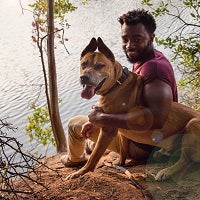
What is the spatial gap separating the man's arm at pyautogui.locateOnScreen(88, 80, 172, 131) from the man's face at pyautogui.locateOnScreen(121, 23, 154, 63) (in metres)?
0.50

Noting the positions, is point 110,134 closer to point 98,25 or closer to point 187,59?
point 187,59

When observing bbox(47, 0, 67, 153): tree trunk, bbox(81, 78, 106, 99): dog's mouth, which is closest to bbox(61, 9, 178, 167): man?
bbox(81, 78, 106, 99): dog's mouth

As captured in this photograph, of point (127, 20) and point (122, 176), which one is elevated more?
point (127, 20)

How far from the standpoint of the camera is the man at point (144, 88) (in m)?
3.28

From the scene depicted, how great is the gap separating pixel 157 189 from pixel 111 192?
0.47m

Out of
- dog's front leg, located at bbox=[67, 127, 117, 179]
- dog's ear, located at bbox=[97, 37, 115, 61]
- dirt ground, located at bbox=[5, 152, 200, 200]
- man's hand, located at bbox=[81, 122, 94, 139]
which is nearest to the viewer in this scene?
dirt ground, located at bbox=[5, 152, 200, 200]

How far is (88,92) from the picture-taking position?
3408 millimetres

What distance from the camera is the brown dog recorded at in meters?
3.54

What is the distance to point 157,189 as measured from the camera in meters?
3.54

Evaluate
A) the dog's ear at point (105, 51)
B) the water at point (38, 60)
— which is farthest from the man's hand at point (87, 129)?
the water at point (38, 60)

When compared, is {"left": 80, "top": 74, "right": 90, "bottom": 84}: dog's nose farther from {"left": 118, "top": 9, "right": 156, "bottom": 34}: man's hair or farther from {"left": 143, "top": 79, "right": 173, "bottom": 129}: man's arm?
{"left": 118, "top": 9, "right": 156, "bottom": 34}: man's hair

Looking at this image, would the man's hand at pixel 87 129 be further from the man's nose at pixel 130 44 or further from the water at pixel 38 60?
the water at pixel 38 60

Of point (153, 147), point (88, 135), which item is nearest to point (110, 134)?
point (88, 135)

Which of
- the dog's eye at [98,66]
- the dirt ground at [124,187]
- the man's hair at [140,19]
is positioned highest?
the man's hair at [140,19]
